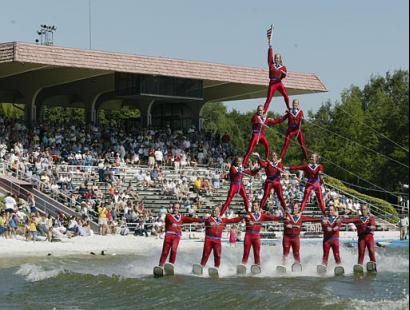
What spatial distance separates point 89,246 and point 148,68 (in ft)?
36.0

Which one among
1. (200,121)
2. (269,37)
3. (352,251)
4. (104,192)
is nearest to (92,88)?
(200,121)

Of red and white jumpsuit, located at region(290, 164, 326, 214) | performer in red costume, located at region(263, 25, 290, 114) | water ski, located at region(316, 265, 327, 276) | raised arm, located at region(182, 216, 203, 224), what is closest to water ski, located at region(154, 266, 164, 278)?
raised arm, located at region(182, 216, 203, 224)

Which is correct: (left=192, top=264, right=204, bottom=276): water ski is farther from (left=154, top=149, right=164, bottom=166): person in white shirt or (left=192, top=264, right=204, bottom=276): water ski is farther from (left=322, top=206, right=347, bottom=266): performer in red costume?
(left=154, top=149, right=164, bottom=166): person in white shirt

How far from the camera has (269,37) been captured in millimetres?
20828

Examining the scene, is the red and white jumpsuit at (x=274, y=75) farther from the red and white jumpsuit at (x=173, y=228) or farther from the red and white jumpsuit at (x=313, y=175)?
the red and white jumpsuit at (x=173, y=228)

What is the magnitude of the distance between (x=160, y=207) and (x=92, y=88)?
11166mm

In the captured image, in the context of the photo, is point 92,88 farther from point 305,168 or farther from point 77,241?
point 305,168

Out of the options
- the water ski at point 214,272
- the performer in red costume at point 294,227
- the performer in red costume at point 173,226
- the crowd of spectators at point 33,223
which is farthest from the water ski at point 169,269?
the crowd of spectators at point 33,223

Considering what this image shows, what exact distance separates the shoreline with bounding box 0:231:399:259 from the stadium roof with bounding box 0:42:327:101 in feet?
25.8

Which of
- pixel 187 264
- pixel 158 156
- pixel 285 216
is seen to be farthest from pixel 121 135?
pixel 285 216

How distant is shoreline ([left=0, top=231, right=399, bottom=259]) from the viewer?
2503 centimetres

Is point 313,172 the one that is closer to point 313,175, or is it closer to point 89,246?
point 313,175

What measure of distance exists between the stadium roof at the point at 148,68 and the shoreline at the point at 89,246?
25.8 feet

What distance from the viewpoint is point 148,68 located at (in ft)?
118
